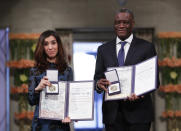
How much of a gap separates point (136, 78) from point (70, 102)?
1.68ft

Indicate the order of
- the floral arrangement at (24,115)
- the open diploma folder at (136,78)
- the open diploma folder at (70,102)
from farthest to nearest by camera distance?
the floral arrangement at (24,115) → the open diploma folder at (70,102) → the open diploma folder at (136,78)

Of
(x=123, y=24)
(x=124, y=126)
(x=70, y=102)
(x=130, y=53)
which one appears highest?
(x=123, y=24)

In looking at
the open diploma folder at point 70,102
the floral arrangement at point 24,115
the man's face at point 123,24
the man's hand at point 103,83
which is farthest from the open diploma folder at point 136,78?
the floral arrangement at point 24,115

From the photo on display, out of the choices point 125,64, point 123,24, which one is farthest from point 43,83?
point 123,24

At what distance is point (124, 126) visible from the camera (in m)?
2.81

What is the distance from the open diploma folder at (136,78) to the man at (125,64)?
0.05 m

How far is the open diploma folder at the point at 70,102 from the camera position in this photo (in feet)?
9.28

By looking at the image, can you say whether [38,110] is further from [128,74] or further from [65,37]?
[65,37]

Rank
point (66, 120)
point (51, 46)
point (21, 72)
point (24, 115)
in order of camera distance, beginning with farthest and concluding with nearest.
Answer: point (21, 72) → point (24, 115) → point (51, 46) → point (66, 120)

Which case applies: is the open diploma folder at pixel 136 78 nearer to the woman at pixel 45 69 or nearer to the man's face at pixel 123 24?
the man's face at pixel 123 24

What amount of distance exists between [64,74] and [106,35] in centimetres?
384

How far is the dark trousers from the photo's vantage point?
9.04 feet

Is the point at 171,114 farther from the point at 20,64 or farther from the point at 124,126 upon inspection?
the point at 124,126

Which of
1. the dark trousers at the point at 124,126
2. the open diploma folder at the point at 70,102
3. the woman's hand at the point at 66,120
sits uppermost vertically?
the open diploma folder at the point at 70,102
